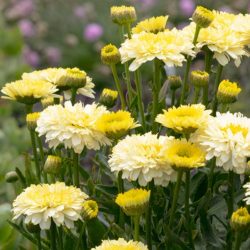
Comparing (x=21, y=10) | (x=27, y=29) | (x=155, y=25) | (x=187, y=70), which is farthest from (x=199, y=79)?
(x=21, y=10)

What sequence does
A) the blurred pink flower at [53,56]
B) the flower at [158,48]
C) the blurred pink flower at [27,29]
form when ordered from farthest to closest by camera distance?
the blurred pink flower at [27,29], the blurred pink flower at [53,56], the flower at [158,48]

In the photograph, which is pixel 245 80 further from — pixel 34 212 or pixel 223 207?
pixel 34 212

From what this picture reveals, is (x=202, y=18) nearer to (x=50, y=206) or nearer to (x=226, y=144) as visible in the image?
(x=226, y=144)

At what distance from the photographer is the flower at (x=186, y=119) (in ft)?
3.50

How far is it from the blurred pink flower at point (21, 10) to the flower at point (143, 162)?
11.5 feet

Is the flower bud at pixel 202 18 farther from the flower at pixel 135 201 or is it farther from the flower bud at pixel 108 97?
the flower at pixel 135 201

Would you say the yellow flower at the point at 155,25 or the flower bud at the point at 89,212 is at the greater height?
the yellow flower at the point at 155,25

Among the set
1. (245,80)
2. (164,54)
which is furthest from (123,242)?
(245,80)

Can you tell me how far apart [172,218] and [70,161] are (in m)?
0.26

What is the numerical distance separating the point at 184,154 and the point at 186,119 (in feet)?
0.17

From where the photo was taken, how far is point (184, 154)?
1053mm

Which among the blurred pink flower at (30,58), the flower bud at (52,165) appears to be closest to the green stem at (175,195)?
the flower bud at (52,165)

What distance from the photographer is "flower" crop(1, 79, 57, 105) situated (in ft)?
4.20

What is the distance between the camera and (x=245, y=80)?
3.25 metres
